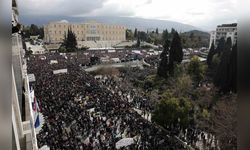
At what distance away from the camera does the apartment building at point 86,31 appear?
56.0 m

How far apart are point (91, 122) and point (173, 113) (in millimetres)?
3808

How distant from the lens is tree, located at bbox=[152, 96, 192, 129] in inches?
515

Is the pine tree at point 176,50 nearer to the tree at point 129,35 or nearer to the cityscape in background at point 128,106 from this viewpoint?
the cityscape in background at point 128,106

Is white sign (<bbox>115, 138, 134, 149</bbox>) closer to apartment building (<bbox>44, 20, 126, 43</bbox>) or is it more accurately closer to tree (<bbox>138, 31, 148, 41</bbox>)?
tree (<bbox>138, 31, 148, 41</bbox>)

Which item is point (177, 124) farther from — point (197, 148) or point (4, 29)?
point (4, 29)

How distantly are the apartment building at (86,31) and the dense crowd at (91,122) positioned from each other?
3792 cm

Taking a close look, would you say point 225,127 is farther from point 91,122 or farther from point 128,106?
point 128,106

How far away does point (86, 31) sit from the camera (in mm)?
59906

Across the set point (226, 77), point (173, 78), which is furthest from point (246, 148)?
point (173, 78)


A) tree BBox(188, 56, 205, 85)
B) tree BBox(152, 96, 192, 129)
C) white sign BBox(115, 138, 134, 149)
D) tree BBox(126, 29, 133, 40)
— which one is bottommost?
white sign BBox(115, 138, 134, 149)

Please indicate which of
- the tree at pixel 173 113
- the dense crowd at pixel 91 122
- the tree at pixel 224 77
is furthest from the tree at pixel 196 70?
the tree at pixel 173 113

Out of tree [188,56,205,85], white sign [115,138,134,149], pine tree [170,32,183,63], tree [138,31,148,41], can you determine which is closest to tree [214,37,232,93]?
tree [188,56,205,85]

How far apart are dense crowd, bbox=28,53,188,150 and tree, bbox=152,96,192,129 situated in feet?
1.60

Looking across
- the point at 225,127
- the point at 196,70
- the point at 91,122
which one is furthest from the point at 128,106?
the point at 196,70
